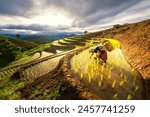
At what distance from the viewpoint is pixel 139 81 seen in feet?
27.9

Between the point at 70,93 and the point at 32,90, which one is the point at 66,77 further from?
the point at 32,90

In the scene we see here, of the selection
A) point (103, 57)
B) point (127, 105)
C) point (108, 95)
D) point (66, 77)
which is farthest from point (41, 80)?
point (127, 105)

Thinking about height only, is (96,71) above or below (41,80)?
above

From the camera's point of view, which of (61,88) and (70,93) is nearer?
(70,93)

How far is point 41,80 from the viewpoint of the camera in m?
9.82

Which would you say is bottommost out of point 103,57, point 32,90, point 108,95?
point 32,90

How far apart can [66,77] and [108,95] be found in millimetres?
1906

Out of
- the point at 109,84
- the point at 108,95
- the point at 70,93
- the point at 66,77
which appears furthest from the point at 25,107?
the point at 109,84

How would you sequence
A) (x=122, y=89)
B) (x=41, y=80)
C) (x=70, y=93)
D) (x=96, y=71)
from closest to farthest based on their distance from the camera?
(x=70, y=93)
(x=122, y=89)
(x=96, y=71)
(x=41, y=80)

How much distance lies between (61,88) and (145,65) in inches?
197

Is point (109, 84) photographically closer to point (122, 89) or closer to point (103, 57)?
point (122, 89)

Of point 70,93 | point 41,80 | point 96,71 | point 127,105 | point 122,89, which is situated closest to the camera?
point 127,105

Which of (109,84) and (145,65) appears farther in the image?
(145,65)

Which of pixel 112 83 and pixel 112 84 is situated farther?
pixel 112 83
